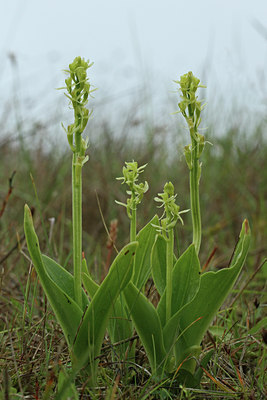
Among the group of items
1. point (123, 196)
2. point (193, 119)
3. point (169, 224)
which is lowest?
point (123, 196)

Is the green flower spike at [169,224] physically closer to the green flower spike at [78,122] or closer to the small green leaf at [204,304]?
the small green leaf at [204,304]

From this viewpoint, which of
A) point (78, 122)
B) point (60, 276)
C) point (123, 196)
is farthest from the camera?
point (123, 196)

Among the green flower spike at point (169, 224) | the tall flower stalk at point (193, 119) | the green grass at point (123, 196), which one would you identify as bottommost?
the green grass at point (123, 196)

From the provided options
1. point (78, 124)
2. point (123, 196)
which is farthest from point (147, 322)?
point (123, 196)

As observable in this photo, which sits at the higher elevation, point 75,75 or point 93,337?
point 75,75

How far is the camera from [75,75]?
1.25 metres

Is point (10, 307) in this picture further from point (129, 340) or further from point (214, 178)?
point (214, 178)

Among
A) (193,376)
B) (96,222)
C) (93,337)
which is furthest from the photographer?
(96,222)

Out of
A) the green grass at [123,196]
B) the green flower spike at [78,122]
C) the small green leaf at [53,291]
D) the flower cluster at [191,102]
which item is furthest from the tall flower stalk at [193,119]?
the green grass at [123,196]

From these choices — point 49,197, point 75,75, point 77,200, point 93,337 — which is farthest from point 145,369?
point 49,197

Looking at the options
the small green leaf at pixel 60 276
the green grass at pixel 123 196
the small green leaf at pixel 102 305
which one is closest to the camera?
the small green leaf at pixel 102 305

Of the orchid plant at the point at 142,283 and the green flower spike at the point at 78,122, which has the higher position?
the green flower spike at the point at 78,122

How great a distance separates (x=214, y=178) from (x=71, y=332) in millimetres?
3015

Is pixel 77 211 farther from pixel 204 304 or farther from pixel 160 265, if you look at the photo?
pixel 204 304
